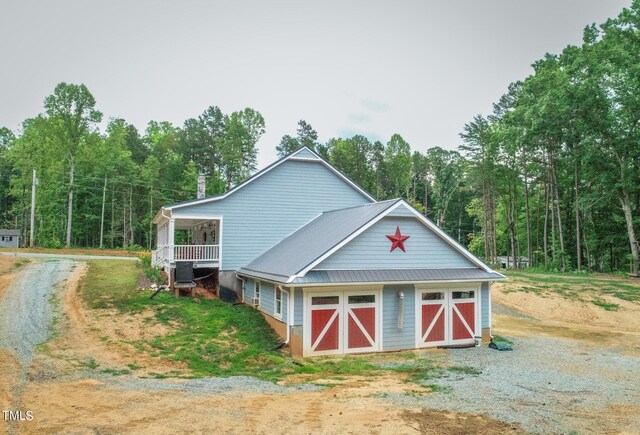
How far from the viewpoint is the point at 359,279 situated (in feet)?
47.9

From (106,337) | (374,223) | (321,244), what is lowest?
(106,337)

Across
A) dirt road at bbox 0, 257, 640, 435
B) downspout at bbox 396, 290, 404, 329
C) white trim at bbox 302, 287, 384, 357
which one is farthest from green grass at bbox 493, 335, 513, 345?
white trim at bbox 302, 287, 384, 357

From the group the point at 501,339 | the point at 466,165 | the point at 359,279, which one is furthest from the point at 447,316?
the point at 466,165

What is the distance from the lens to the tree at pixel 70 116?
1769 inches

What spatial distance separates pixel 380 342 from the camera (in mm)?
15055

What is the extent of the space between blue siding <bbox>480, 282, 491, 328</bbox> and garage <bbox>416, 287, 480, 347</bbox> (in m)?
0.18

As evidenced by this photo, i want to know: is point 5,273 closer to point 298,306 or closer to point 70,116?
point 298,306

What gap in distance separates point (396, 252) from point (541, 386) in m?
6.37

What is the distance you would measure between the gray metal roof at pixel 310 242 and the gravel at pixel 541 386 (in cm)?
537

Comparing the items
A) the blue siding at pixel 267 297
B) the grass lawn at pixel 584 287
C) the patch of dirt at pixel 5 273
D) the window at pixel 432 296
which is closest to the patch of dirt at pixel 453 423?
the window at pixel 432 296

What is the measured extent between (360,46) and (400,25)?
237 centimetres

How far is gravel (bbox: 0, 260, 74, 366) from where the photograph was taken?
1282 cm

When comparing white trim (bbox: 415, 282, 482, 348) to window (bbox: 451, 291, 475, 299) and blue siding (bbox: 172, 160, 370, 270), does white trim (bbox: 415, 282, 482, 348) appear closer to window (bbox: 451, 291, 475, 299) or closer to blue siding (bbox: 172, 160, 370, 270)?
window (bbox: 451, 291, 475, 299)

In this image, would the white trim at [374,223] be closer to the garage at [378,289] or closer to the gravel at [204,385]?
the garage at [378,289]
